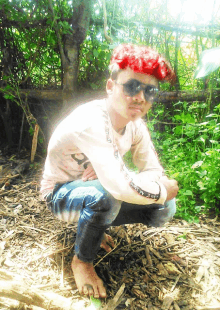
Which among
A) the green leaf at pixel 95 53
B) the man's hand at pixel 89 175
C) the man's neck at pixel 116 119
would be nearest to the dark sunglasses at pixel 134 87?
the man's neck at pixel 116 119

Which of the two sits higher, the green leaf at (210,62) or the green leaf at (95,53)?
the green leaf at (95,53)

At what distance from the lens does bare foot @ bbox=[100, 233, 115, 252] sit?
6.06 ft

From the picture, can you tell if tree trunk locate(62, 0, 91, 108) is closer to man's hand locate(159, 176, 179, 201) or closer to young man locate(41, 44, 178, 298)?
young man locate(41, 44, 178, 298)

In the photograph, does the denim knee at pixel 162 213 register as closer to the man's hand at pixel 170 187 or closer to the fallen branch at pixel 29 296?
the man's hand at pixel 170 187

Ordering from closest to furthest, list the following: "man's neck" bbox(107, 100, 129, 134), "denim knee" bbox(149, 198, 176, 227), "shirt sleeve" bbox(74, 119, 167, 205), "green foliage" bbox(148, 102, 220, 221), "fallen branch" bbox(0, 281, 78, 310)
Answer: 1. "fallen branch" bbox(0, 281, 78, 310)
2. "shirt sleeve" bbox(74, 119, 167, 205)
3. "man's neck" bbox(107, 100, 129, 134)
4. "denim knee" bbox(149, 198, 176, 227)
5. "green foliage" bbox(148, 102, 220, 221)

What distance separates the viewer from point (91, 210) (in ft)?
4.74

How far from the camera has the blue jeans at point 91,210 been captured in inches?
56.4

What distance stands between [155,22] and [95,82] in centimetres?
96

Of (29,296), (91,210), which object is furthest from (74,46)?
(29,296)

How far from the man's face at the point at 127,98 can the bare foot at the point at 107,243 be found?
953 mm

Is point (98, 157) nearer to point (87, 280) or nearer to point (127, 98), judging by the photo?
point (127, 98)

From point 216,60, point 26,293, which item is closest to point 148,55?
point 216,60

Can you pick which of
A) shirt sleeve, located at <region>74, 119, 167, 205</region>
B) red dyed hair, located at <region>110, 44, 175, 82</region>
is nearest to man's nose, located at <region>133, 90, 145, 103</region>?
red dyed hair, located at <region>110, 44, 175, 82</region>

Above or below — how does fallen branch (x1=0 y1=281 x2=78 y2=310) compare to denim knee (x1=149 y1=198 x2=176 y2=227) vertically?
below
